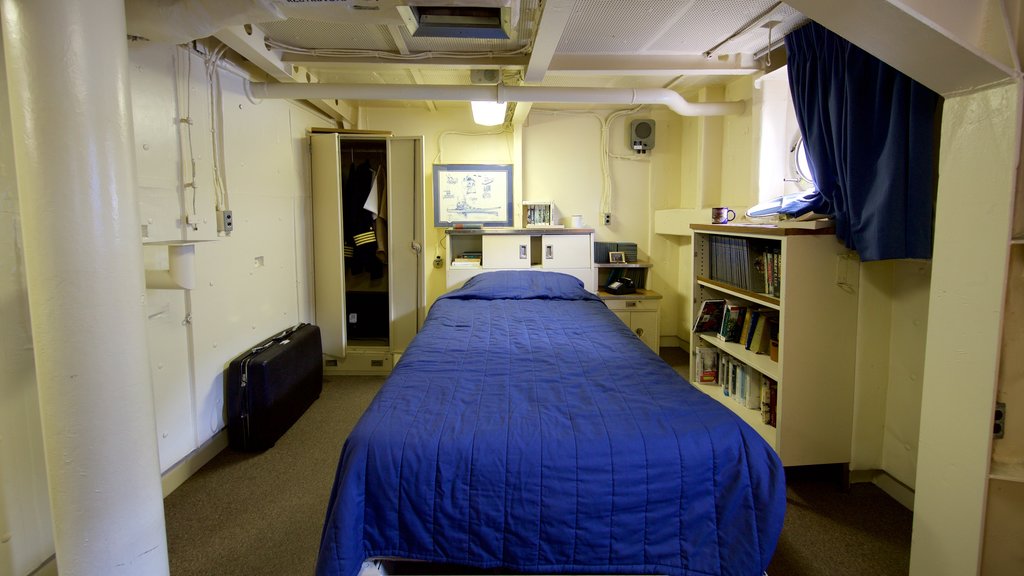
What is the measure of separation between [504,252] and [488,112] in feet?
3.63

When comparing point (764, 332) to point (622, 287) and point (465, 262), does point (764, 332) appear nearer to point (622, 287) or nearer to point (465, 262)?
point (622, 287)

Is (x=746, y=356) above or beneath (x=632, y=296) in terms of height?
beneath

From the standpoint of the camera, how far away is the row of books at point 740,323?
2.70m

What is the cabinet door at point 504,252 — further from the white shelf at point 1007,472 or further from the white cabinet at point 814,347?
the white shelf at point 1007,472

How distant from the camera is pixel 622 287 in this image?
175 inches

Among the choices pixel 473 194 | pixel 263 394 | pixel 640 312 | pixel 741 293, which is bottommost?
pixel 263 394

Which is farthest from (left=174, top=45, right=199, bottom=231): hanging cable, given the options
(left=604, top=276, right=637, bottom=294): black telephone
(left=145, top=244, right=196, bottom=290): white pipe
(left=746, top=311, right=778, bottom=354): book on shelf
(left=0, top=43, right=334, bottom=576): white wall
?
(left=604, top=276, right=637, bottom=294): black telephone

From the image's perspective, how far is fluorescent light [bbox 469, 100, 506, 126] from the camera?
3758mm

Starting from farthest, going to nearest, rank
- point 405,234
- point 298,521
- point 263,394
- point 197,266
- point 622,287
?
1. point 622,287
2. point 405,234
3. point 263,394
4. point 197,266
5. point 298,521

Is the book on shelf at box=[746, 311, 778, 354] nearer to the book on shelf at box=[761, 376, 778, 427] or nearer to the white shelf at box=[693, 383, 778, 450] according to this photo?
the book on shelf at box=[761, 376, 778, 427]

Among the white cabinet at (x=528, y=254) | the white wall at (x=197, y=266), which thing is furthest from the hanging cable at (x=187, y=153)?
the white cabinet at (x=528, y=254)

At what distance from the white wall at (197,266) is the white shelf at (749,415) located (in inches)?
101

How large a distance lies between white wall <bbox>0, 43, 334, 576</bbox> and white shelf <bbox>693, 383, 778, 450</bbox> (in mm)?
2554

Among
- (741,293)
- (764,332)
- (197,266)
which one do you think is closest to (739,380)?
(764,332)
